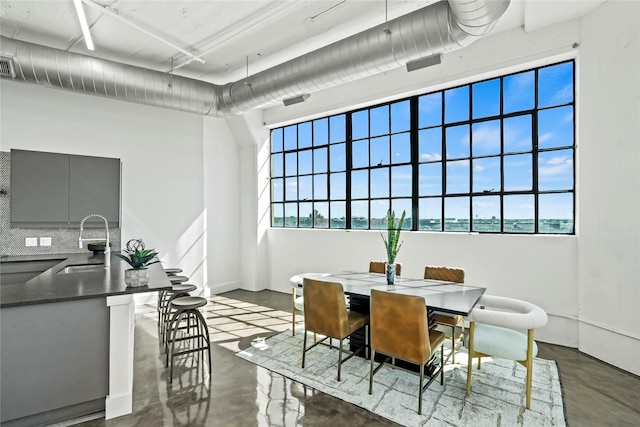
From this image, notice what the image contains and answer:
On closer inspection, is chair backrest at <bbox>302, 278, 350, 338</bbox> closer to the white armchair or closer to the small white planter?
the white armchair

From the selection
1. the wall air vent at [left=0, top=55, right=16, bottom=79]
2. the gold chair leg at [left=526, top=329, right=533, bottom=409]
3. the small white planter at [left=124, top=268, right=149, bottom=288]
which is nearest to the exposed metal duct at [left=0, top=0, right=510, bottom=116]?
the wall air vent at [left=0, top=55, right=16, bottom=79]

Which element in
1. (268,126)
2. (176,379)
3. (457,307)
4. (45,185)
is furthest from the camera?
(268,126)

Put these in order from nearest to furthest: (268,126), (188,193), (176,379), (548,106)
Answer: (176,379) < (548,106) < (188,193) < (268,126)

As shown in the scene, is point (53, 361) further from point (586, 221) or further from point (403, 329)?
point (586, 221)

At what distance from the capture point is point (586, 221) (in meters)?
3.51

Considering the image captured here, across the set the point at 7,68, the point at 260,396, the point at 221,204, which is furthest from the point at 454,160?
the point at 7,68

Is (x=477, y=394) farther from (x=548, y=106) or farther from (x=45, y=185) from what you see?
(x=45, y=185)

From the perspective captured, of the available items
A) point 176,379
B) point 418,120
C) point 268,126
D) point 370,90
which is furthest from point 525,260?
point 268,126

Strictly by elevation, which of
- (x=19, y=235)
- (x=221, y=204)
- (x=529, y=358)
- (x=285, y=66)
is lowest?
(x=529, y=358)

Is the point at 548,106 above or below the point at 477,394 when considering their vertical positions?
above

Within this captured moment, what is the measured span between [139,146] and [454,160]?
5053 mm

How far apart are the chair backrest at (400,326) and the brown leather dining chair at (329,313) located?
13.3 inches

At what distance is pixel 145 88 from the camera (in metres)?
4.09

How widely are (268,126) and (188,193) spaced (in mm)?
2144
